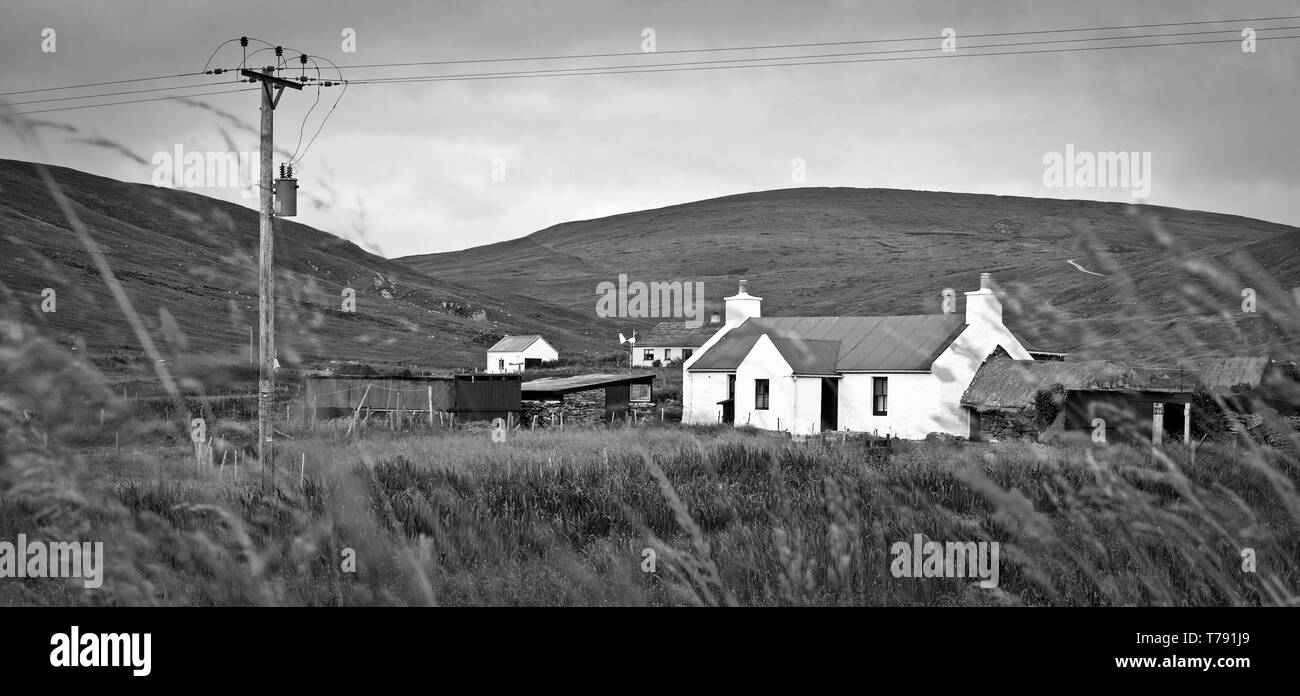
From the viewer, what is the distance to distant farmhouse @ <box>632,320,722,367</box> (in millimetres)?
86750

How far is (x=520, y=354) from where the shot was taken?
90125 millimetres

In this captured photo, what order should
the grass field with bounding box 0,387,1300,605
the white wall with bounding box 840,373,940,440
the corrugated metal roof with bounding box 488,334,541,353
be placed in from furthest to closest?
the corrugated metal roof with bounding box 488,334,541,353, the white wall with bounding box 840,373,940,440, the grass field with bounding box 0,387,1300,605

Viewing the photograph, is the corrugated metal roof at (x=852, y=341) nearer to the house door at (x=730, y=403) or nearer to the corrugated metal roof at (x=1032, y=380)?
the house door at (x=730, y=403)

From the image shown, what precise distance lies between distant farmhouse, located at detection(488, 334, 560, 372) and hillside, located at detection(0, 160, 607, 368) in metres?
3.68

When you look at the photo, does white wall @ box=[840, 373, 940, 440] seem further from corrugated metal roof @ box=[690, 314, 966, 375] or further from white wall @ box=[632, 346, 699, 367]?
white wall @ box=[632, 346, 699, 367]

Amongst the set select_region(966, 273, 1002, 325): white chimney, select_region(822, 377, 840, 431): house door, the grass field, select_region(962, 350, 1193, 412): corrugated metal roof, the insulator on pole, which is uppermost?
the insulator on pole

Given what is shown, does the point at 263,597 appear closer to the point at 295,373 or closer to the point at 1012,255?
the point at 295,373

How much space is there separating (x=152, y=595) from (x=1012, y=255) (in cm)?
17034

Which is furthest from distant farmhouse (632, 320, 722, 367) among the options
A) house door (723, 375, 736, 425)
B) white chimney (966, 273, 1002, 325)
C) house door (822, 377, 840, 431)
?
white chimney (966, 273, 1002, 325)

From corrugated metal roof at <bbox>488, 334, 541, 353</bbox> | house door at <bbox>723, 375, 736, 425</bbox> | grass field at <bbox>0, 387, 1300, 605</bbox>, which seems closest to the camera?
grass field at <bbox>0, 387, 1300, 605</bbox>

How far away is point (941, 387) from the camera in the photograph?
3825 centimetres

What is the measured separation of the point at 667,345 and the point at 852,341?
44853 mm

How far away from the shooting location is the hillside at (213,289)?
3346 inches

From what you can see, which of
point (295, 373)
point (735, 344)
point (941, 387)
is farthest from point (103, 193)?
point (941, 387)
